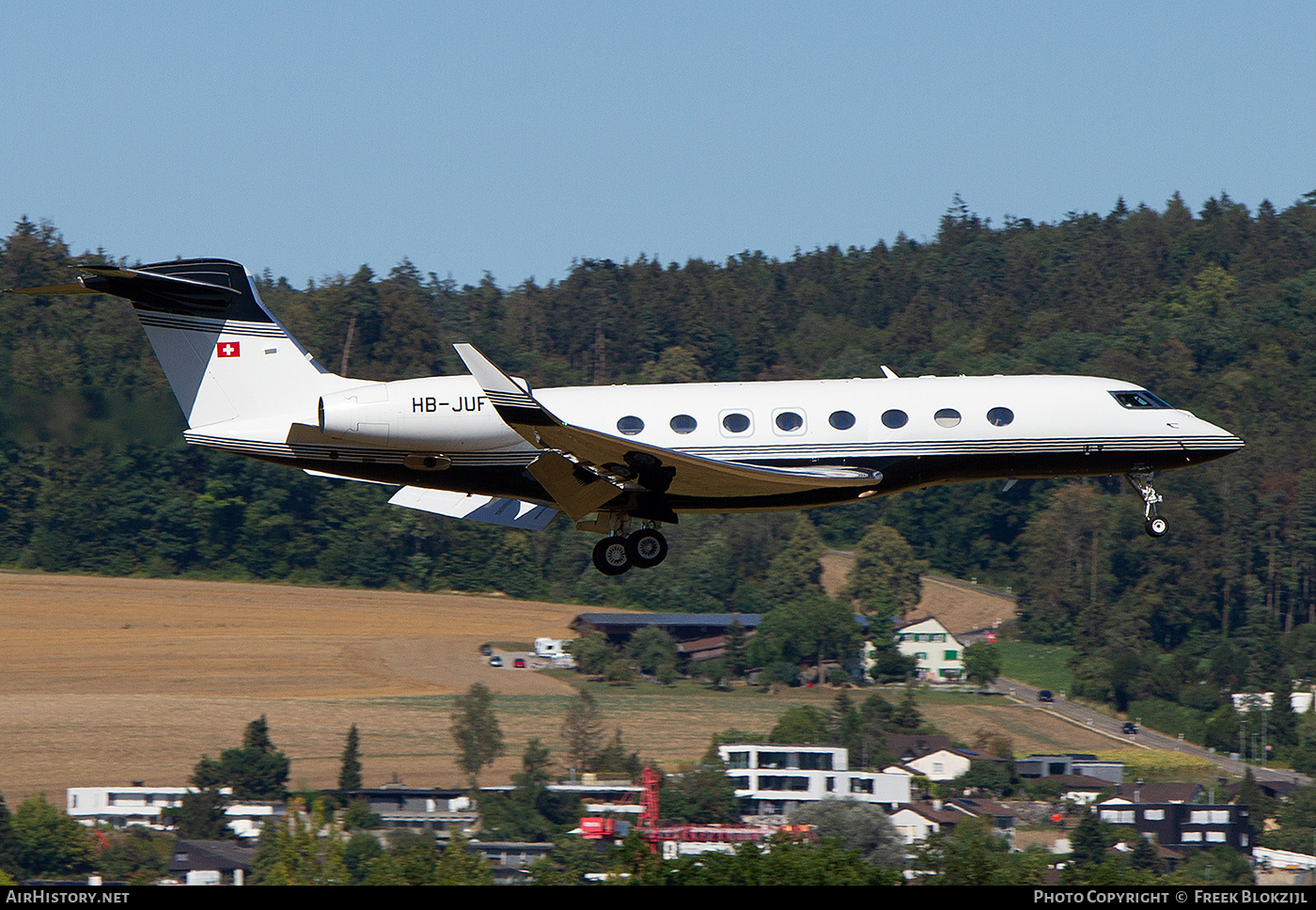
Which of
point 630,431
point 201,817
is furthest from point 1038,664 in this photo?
point 630,431

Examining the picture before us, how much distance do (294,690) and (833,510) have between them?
55818mm

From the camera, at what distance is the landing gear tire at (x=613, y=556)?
24.2 meters

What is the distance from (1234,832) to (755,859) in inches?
1473

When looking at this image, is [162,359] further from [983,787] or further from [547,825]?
[983,787]

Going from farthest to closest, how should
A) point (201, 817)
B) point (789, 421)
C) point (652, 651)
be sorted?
point (652, 651) < point (201, 817) < point (789, 421)

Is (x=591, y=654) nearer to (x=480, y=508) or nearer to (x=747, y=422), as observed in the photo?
(x=480, y=508)

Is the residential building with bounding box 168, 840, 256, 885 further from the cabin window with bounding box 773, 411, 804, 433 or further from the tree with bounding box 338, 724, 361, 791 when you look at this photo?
the cabin window with bounding box 773, 411, 804, 433

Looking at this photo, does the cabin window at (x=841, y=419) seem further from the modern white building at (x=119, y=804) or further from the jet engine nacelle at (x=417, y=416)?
the modern white building at (x=119, y=804)

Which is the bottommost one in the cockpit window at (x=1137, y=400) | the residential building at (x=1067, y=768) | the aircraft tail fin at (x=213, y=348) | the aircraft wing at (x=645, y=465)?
the residential building at (x=1067, y=768)

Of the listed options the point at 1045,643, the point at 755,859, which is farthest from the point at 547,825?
the point at 1045,643

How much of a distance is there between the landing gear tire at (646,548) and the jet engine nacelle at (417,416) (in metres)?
2.45

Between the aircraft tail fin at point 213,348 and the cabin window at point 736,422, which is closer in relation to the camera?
the cabin window at point 736,422

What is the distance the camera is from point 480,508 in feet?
85.8

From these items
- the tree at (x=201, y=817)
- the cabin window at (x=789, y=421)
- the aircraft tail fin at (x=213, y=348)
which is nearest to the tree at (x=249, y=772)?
the tree at (x=201, y=817)
